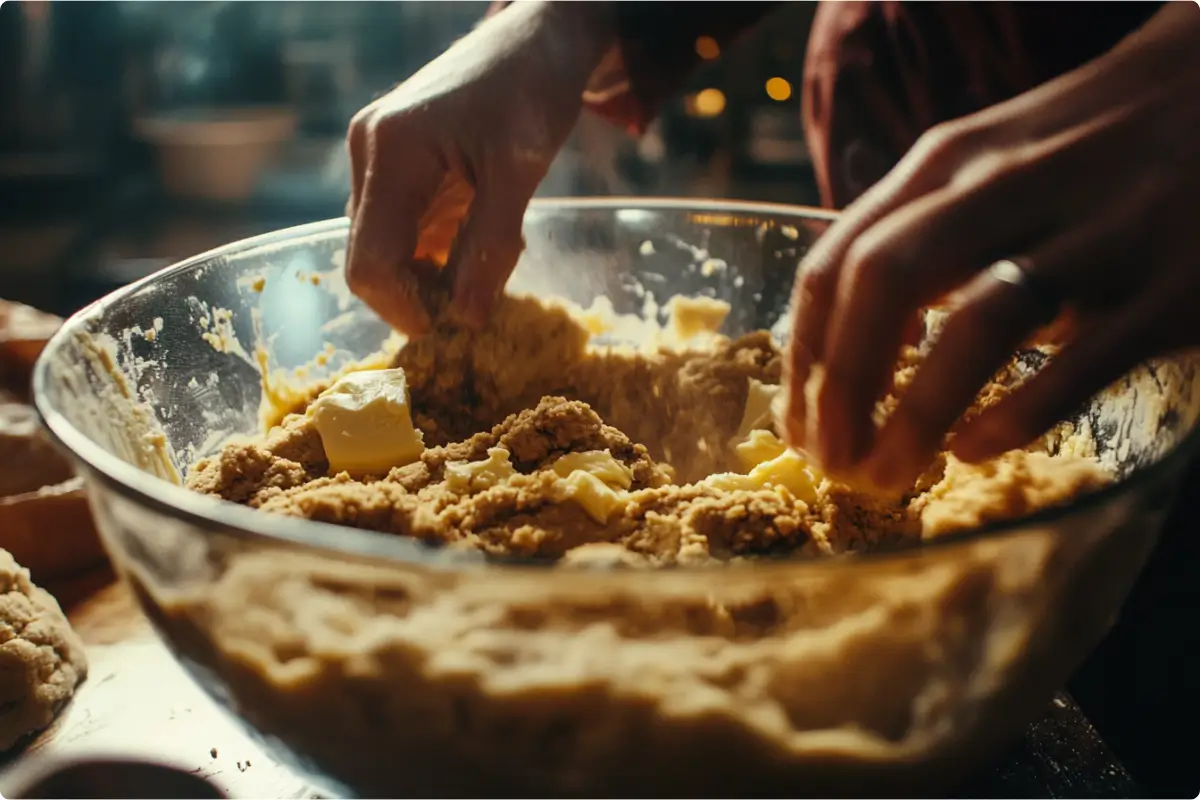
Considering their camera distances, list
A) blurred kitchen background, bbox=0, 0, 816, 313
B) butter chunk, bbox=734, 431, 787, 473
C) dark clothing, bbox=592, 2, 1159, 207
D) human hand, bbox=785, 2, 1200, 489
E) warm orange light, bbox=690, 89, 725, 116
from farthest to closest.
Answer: warm orange light, bbox=690, 89, 725, 116 → blurred kitchen background, bbox=0, 0, 816, 313 → dark clothing, bbox=592, 2, 1159, 207 → butter chunk, bbox=734, 431, 787, 473 → human hand, bbox=785, 2, 1200, 489

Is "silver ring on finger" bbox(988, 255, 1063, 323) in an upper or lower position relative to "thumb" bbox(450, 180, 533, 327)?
upper

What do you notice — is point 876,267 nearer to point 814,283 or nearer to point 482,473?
point 814,283

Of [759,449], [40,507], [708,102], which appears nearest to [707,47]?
[759,449]

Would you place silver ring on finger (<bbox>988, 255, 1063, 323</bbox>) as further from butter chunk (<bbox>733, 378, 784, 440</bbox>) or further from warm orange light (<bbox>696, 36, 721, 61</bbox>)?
warm orange light (<bbox>696, 36, 721, 61</bbox>)

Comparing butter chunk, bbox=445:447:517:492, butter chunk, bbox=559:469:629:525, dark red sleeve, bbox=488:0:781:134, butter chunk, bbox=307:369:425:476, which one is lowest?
butter chunk, bbox=307:369:425:476

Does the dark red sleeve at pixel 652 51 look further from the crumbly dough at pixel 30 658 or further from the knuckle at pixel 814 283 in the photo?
the crumbly dough at pixel 30 658

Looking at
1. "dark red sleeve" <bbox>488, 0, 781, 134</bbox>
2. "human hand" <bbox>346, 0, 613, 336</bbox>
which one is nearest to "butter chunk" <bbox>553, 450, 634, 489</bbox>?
"human hand" <bbox>346, 0, 613, 336</bbox>

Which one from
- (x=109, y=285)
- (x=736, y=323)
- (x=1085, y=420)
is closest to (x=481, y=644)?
(x=1085, y=420)
